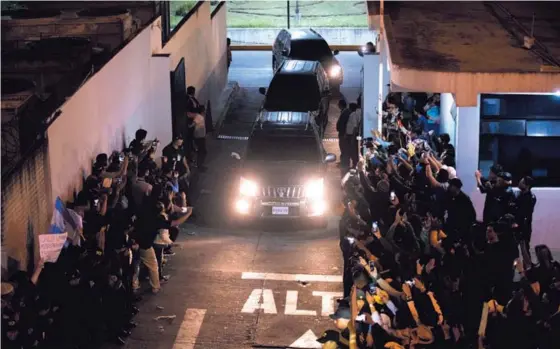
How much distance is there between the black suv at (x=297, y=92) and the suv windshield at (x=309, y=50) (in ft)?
13.8

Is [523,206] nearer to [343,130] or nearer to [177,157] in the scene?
[177,157]

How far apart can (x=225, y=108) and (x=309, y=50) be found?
342 cm

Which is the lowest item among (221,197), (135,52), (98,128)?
(221,197)

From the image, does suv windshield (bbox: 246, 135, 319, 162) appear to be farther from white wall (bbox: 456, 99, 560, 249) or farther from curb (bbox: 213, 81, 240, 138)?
curb (bbox: 213, 81, 240, 138)

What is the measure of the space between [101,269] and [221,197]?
808 centimetres

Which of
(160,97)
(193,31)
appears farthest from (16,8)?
(160,97)

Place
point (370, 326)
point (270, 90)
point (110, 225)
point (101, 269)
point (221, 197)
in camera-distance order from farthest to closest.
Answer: point (270, 90) < point (221, 197) < point (110, 225) < point (101, 269) < point (370, 326)

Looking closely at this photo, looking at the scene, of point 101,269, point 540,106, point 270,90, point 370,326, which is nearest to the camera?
point 370,326

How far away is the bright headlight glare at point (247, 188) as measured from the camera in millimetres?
16750

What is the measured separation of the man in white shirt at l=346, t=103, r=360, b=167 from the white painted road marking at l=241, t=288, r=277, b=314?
6913 mm

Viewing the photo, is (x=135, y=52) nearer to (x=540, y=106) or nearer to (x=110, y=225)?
(x=110, y=225)

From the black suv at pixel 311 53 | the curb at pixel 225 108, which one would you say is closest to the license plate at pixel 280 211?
the curb at pixel 225 108

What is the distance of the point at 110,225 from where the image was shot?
1220 cm

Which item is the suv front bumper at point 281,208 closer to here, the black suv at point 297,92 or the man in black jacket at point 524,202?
the man in black jacket at point 524,202
